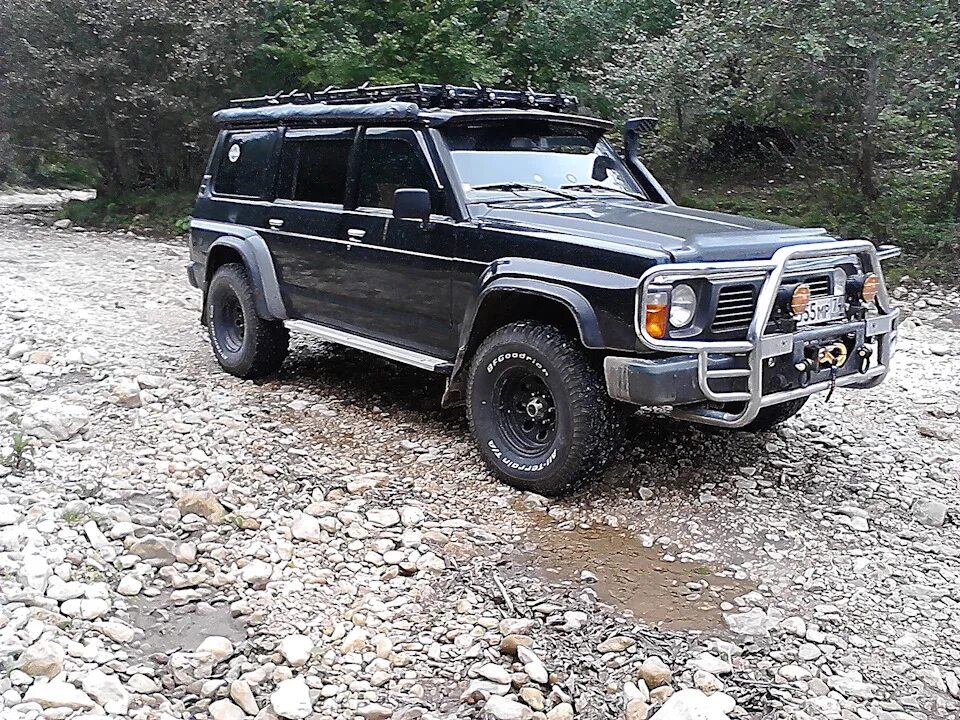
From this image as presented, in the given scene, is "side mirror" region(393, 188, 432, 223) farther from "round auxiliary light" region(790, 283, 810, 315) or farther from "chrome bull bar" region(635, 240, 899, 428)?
"round auxiliary light" region(790, 283, 810, 315)

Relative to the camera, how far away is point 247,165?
715 centimetres

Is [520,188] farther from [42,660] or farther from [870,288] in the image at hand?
[42,660]

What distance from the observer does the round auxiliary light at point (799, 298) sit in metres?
4.63

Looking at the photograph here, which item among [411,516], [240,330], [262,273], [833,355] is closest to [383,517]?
[411,516]

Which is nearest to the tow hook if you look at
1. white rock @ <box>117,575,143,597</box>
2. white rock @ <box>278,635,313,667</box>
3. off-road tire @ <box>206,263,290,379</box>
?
white rock @ <box>278,635,313,667</box>

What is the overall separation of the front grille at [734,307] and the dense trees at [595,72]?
7172mm

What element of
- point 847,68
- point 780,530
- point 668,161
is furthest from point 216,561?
point 668,161

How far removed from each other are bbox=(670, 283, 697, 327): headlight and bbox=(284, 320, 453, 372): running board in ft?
4.99

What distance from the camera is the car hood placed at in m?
4.56

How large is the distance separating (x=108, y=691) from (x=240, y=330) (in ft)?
14.0

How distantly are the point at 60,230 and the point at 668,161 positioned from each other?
1049cm

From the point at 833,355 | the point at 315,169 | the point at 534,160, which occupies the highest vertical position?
the point at 534,160

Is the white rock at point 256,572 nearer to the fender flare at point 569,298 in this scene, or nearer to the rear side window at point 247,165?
the fender flare at point 569,298

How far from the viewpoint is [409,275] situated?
18.6 ft
